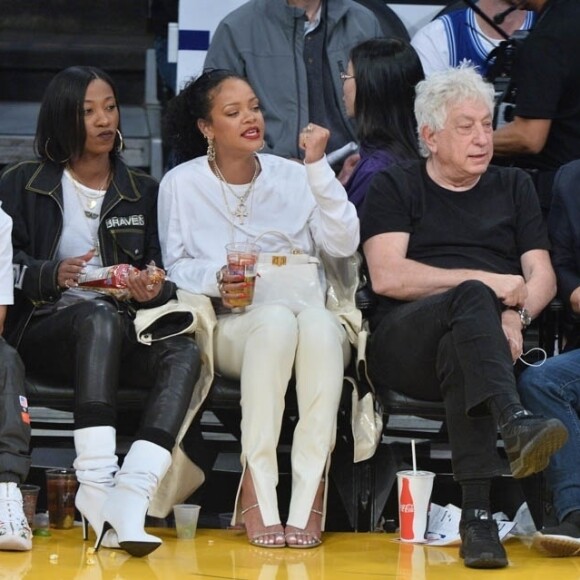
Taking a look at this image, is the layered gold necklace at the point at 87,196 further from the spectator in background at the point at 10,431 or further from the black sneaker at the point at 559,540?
the black sneaker at the point at 559,540

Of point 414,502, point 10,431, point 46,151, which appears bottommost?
point 414,502

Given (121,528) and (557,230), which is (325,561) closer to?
(121,528)

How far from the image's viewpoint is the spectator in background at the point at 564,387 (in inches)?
180

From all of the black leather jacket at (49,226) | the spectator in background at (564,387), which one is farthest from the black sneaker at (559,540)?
the black leather jacket at (49,226)

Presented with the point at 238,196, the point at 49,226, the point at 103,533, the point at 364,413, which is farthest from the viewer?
the point at 238,196

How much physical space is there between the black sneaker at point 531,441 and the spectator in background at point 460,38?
246 cm

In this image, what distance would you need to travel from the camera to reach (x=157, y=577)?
13.9 ft

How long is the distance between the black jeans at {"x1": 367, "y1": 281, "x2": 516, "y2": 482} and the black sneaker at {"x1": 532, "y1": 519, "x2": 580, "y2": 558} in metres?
0.22

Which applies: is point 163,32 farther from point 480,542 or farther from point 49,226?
point 480,542

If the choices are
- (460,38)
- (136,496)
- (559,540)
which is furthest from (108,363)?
(460,38)

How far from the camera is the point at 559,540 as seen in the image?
449 cm

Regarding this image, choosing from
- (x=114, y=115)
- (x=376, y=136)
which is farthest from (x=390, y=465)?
(x=114, y=115)

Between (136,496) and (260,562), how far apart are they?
0.40 m

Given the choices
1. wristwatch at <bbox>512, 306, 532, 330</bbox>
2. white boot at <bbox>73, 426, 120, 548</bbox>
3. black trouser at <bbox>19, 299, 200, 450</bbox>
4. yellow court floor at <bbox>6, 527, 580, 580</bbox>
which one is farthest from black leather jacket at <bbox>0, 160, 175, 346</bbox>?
wristwatch at <bbox>512, 306, 532, 330</bbox>
